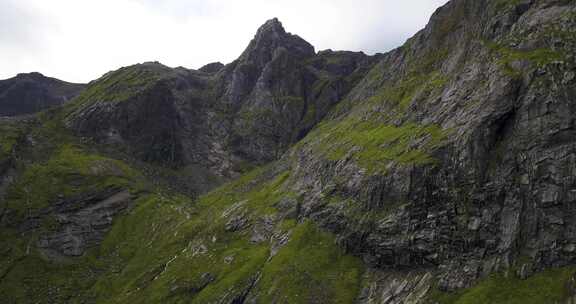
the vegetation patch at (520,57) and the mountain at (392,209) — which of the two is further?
the vegetation patch at (520,57)

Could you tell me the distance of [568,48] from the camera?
264 feet

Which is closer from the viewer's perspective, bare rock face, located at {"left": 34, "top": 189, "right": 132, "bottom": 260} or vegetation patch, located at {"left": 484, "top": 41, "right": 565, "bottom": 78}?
vegetation patch, located at {"left": 484, "top": 41, "right": 565, "bottom": 78}

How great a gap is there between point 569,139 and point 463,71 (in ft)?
137

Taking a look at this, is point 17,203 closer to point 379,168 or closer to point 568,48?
point 379,168

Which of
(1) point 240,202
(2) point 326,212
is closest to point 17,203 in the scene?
(1) point 240,202

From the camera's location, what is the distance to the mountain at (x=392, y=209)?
7075cm

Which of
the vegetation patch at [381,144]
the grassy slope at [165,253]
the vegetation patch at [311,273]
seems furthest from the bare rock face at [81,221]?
the vegetation patch at [311,273]

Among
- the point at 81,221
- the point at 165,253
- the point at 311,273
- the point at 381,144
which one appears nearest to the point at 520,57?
the point at 381,144

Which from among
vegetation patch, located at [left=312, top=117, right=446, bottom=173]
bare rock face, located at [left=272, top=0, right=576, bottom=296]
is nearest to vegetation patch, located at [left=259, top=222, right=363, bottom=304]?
bare rock face, located at [left=272, top=0, right=576, bottom=296]

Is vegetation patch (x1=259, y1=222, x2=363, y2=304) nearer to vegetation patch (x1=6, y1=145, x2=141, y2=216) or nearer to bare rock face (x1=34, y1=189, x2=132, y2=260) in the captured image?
bare rock face (x1=34, y1=189, x2=132, y2=260)

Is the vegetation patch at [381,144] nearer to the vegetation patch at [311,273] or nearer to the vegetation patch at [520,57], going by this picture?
the vegetation patch at [520,57]

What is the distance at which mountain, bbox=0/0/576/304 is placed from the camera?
70750mm

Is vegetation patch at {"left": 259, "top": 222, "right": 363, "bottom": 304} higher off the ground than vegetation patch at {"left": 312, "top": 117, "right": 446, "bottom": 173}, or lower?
lower

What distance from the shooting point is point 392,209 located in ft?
295
